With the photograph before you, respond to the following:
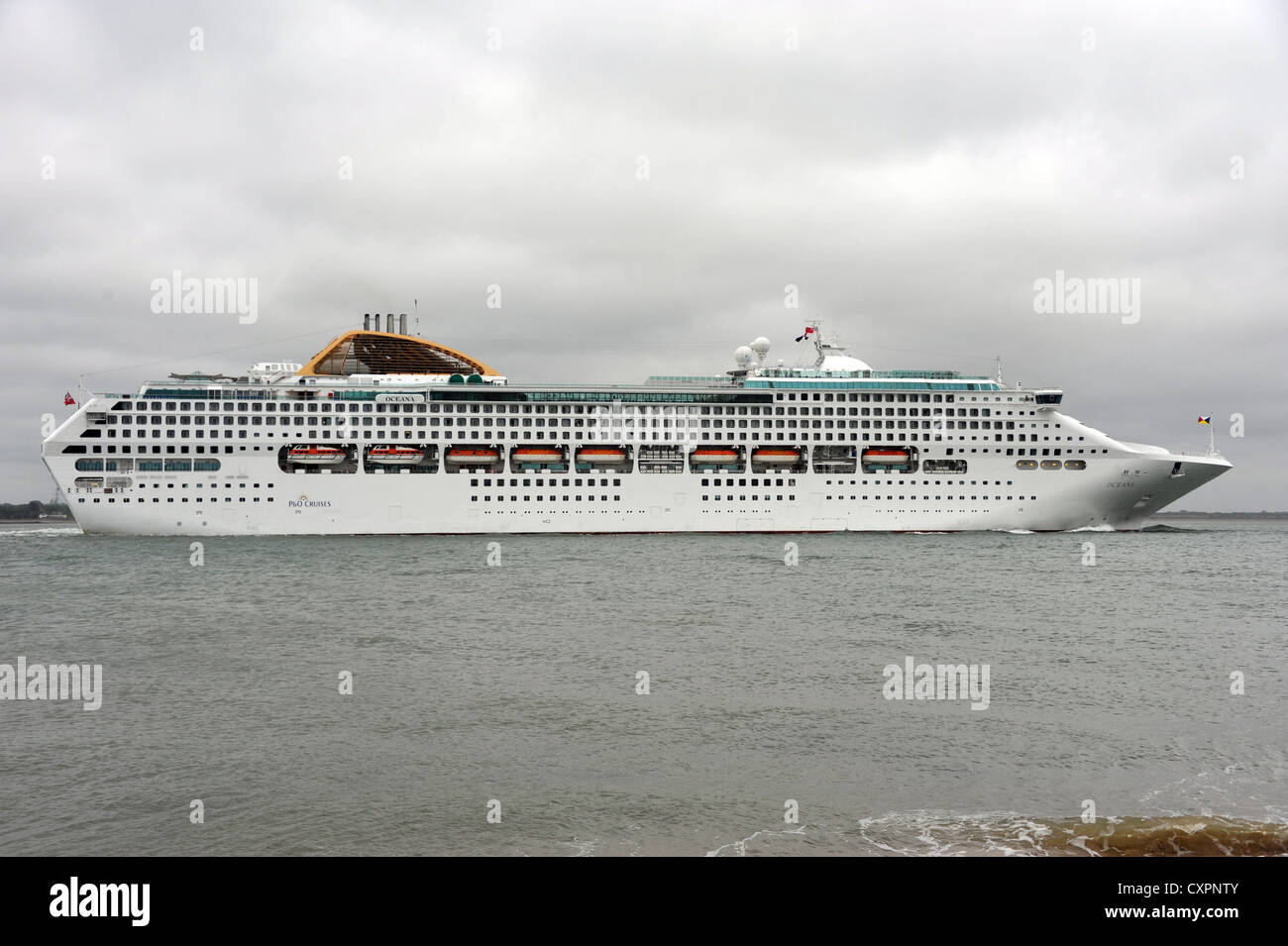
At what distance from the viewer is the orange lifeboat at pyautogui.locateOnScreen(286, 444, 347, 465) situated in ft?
205

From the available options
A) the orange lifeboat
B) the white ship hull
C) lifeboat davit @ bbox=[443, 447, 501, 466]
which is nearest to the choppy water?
the white ship hull

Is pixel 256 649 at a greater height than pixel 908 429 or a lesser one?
lesser

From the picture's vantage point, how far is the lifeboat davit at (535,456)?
64.8 meters

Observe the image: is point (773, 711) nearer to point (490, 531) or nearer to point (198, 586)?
point (198, 586)

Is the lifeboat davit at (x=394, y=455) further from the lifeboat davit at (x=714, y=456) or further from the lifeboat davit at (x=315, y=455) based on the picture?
the lifeboat davit at (x=714, y=456)

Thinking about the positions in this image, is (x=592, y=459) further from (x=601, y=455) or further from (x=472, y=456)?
(x=472, y=456)

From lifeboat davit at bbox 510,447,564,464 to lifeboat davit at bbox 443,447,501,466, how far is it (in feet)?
4.75

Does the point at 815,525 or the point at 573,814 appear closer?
the point at 573,814

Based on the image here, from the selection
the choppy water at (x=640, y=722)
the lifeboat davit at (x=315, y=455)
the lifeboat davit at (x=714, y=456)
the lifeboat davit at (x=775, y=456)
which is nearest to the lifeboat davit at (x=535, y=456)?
the lifeboat davit at (x=714, y=456)

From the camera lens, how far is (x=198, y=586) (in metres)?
36.5

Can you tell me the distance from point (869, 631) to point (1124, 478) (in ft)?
159

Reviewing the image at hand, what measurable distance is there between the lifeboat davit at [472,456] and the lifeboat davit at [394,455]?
215 centimetres
